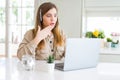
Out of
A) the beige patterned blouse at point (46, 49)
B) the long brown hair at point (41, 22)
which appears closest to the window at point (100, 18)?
the long brown hair at point (41, 22)

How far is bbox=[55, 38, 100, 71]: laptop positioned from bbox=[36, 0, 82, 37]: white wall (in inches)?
71.5

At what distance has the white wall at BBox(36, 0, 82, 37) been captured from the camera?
134 inches

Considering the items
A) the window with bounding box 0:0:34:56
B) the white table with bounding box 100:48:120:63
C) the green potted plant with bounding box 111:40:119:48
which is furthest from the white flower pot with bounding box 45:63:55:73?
the window with bounding box 0:0:34:56

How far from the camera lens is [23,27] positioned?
4191 millimetres

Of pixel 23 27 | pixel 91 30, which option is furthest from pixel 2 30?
pixel 91 30

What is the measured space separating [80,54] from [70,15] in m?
1.97

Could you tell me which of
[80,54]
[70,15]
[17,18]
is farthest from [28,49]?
[17,18]

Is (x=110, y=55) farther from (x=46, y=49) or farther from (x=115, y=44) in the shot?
(x=46, y=49)

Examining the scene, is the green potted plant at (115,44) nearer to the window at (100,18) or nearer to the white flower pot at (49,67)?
the window at (100,18)

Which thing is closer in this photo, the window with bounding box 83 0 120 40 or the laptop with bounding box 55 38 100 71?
the laptop with bounding box 55 38 100 71

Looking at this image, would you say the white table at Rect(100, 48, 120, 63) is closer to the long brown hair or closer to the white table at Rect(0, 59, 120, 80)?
the long brown hair

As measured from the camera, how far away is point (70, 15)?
3426mm

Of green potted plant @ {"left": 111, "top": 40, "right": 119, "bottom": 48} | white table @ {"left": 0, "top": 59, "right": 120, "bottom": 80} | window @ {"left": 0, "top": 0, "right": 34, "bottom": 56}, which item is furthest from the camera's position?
window @ {"left": 0, "top": 0, "right": 34, "bottom": 56}

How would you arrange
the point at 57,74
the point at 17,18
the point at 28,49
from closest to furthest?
the point at 57,74
the point at 28,49
the point at 17,18
